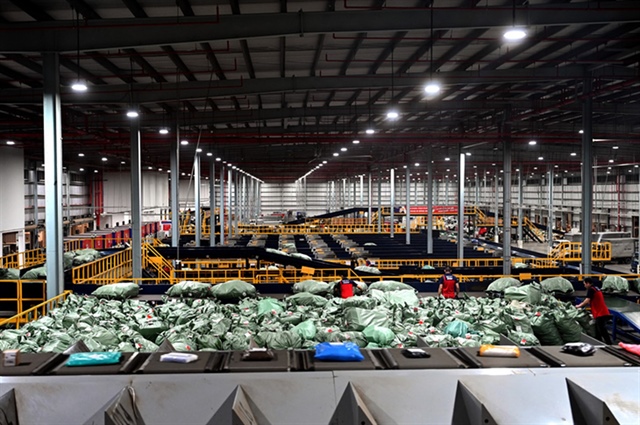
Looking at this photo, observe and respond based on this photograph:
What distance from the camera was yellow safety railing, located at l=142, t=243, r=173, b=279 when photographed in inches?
622

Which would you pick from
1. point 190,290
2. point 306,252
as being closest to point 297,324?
point 190,290

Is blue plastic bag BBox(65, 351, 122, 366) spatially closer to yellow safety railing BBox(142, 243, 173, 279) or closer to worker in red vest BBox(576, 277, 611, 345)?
worker in red vest BBox(576, 277, 611, 345)

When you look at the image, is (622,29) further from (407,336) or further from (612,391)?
(612,391)

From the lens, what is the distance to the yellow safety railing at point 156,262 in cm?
1579

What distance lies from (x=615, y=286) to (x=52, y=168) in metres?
11.7

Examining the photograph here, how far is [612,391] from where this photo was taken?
11.1ft

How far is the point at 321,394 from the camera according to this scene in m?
3.39

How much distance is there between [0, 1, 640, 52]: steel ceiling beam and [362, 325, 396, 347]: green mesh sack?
197 inches

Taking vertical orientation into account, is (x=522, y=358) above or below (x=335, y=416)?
above

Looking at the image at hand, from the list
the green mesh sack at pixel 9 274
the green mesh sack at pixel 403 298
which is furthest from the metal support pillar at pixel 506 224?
the green mesh sack at pixel 9 274

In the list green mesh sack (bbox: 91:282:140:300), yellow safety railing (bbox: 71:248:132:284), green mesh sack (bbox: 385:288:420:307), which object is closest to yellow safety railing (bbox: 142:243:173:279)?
yellow safety railing (bbox: 71:248:132:284)

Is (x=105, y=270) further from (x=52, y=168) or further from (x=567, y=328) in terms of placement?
(x=567, y=328)

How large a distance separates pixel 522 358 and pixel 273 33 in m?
6.35

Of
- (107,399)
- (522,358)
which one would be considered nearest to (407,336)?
(522,358)
